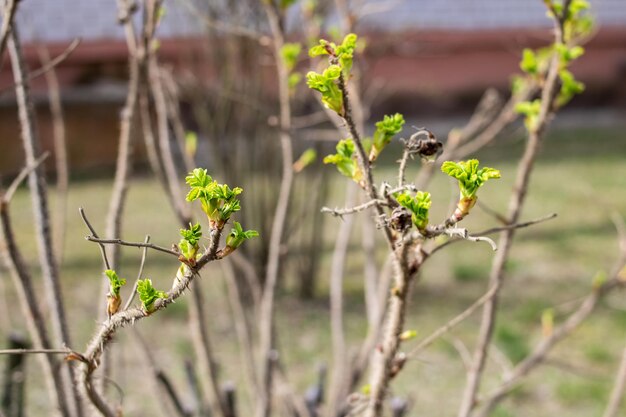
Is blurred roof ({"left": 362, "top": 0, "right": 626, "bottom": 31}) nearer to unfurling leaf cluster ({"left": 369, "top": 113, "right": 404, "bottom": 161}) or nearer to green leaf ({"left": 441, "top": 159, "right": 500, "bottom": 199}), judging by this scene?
unfurling leaf cluster ({"left": 369, "top": 113, "right": 404, "bottom": 161})

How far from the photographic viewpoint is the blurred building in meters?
8.26

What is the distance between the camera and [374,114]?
9.84m

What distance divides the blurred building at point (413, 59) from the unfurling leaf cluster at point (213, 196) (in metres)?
7.38

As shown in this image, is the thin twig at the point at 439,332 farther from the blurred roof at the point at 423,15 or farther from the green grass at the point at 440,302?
the blurred roof at the point at 423,15

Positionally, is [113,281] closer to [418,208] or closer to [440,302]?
[418,208]

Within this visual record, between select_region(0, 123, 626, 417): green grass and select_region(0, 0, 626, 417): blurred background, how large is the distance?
14 millimetres

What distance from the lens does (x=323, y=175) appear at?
4.25m

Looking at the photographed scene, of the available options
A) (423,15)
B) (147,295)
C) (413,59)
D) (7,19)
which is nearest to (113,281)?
(147,295)

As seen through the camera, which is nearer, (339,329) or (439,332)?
(439,332)

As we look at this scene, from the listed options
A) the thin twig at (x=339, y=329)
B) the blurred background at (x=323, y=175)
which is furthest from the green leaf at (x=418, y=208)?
the thin twig at (x=339, y=329)

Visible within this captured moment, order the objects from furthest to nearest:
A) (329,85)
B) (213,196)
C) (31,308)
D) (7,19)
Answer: (31,308) < (7,19) < (329,85) < (213,196)

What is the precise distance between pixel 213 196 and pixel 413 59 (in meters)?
9.42

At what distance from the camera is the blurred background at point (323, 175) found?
3545mm

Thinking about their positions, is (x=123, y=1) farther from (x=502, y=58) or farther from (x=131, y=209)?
(x=502, y=58)
